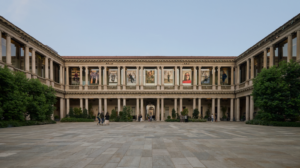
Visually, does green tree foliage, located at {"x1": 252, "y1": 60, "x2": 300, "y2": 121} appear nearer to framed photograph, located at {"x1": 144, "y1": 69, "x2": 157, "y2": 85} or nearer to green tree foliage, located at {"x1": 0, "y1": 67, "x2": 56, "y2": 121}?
framed photograph, located at {"x1": 144, "y1": 69, "x2": 157, "y2": 85}

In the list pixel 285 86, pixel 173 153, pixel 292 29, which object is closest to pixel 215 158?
pixel 173 153

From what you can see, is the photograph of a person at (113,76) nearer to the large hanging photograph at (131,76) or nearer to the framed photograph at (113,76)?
the framed photograph at (113,76)

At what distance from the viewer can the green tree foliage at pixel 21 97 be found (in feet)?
68.0

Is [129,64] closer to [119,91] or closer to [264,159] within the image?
[119,91]

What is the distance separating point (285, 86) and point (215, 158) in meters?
22.0

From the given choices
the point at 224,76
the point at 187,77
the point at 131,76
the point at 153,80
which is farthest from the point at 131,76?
the point at 224,76

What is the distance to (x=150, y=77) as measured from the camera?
45281mm

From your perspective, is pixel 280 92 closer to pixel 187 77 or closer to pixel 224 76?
pixel 224 76

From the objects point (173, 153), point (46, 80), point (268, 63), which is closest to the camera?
point (173, 153)

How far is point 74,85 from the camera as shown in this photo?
1743 inches

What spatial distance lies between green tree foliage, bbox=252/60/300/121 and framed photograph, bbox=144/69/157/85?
79.0 ft

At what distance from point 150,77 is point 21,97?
91.6 ft

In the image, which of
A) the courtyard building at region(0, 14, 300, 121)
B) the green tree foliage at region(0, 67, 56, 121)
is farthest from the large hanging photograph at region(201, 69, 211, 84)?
the green tree foliage at region(0, 67, 56, 121)

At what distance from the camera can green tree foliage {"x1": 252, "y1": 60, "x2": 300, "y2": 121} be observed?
2319 centimetres
